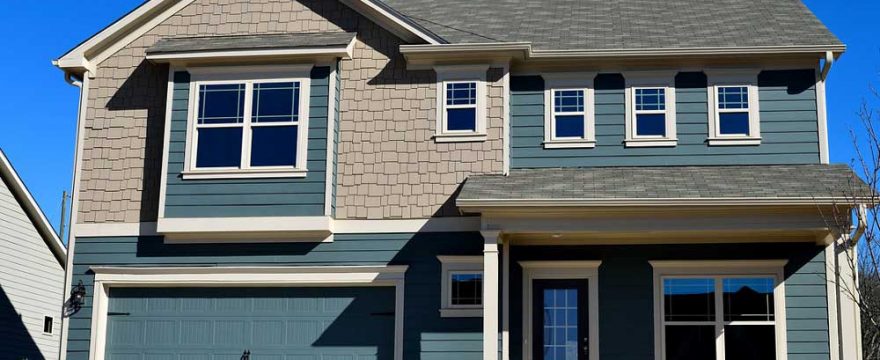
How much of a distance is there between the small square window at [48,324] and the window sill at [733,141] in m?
16.2

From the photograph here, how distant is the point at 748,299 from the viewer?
618 inches

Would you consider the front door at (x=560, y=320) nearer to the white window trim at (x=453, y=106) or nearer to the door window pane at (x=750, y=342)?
the door window pane at (x=750, y=342)

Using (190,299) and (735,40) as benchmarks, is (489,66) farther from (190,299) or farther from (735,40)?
(190,299)

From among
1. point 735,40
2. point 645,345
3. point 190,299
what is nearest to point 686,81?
point 735,40

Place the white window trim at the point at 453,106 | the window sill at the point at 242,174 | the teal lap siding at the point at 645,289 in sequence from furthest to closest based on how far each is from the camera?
the white window trim at the point at 453,106, the window sill at the point at 242,174, the teal lap siding at the point at 645,289

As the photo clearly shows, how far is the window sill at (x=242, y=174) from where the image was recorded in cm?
1600

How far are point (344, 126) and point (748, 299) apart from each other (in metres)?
6.54

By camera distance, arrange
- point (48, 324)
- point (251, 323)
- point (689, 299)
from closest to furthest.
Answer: point (689, 299)
point (251, 323)
point (48, 324)

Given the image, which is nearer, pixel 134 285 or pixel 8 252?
pixel 134 285

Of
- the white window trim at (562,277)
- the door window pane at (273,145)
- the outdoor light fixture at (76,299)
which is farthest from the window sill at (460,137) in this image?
the outdoor light fixture at (76,299)

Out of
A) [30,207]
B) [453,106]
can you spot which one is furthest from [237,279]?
[30,207]

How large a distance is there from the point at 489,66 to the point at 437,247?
9.43 ft

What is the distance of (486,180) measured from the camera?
15633 mm

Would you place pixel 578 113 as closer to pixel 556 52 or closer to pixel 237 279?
pixel 556 52
